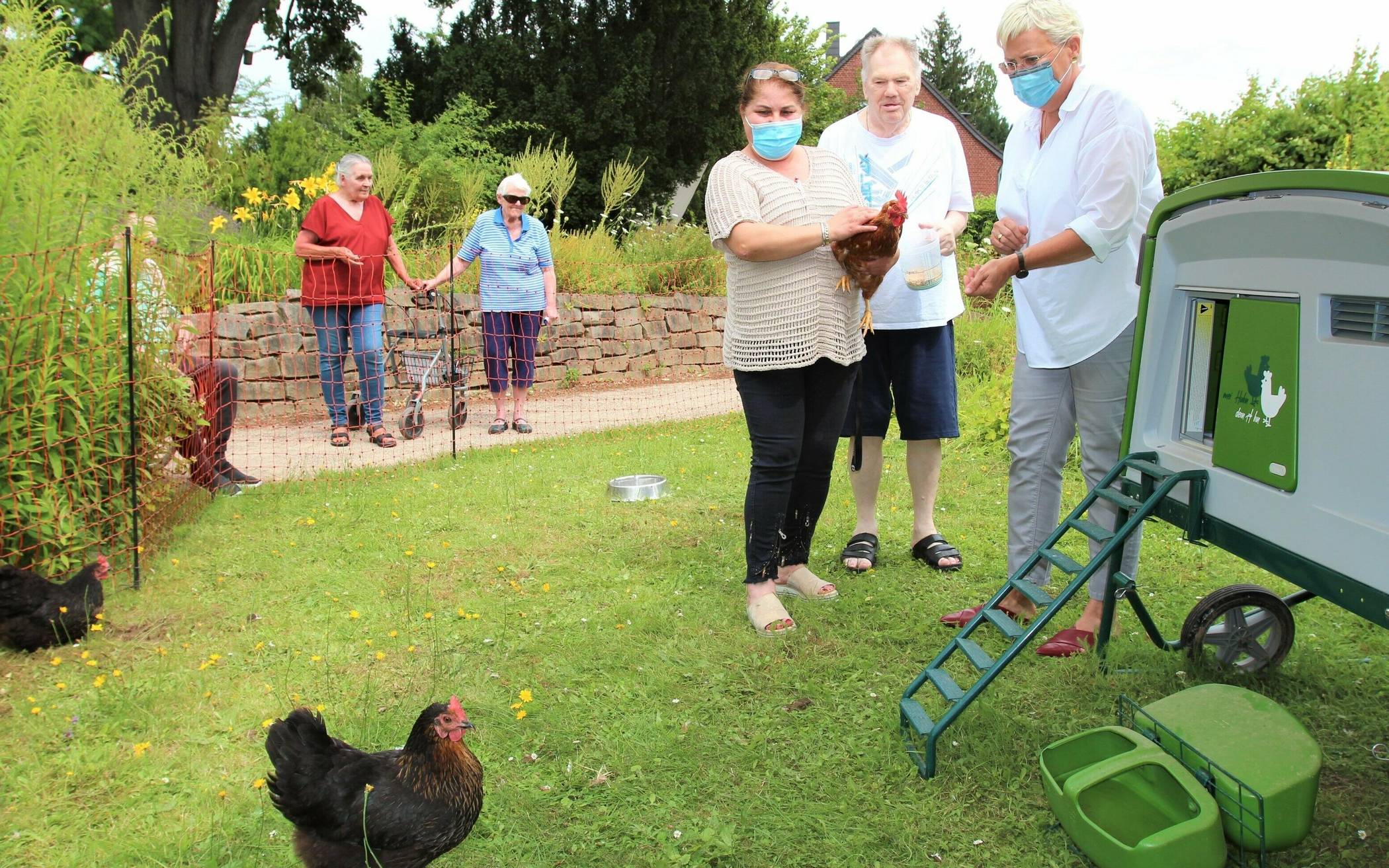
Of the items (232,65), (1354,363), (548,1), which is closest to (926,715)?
(1354,363)

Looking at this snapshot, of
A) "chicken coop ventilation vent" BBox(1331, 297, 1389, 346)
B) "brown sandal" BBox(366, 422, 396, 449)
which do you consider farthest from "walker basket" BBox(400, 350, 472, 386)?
"chicken coop ventilation vent" BBox(1331, 297, 1389, 346)

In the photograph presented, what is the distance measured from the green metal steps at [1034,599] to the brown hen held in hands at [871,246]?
3.55ft

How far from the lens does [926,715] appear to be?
2756 millimetres

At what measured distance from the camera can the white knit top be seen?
3354mm

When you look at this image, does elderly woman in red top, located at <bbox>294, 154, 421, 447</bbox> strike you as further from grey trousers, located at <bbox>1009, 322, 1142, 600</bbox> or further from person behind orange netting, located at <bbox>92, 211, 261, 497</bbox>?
grey trousers, located at <bbox>1009, 322, 1142, 600</bbox>

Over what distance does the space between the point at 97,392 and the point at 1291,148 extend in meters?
11.0

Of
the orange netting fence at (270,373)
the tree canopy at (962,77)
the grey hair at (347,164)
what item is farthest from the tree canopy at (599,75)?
the tree canopy at (962,77)

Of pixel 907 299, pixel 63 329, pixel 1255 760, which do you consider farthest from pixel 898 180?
pixel 63 329

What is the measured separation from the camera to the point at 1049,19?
3117mm

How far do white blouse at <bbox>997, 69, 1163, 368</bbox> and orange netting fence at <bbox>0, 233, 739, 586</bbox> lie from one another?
3.69 meters

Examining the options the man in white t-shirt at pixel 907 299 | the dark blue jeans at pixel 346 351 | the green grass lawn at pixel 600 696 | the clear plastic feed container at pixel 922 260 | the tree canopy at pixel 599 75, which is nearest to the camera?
the green grass lawn at pixel 600 696

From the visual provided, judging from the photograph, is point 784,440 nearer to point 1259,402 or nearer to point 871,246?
point 871,246

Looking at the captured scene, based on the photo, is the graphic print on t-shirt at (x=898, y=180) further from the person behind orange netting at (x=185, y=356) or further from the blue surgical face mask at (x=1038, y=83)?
the person behind orange netting at (x=185, y=356)

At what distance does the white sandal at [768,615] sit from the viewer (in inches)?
141
